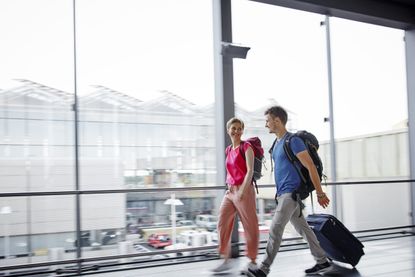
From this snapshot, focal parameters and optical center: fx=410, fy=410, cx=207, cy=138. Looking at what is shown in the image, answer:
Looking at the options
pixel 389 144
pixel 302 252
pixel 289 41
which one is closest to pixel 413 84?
pixel 389 144

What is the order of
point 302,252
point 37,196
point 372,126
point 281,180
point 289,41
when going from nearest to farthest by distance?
point 281,180, point 37,196, point 302,252, point 289,41, point 372,126

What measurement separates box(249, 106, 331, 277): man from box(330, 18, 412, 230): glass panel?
7.93 ft

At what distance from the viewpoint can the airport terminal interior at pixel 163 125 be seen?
3.87m

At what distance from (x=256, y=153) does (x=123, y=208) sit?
155cm

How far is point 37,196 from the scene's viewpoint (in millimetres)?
3783

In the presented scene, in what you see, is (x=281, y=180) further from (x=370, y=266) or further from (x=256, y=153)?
(x=370, y=266)

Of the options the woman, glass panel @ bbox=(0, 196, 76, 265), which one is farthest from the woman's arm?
glass panel @ bbox=(0, 196, 76, 265)

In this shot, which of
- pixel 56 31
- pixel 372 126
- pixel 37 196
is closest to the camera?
pixel 37 196

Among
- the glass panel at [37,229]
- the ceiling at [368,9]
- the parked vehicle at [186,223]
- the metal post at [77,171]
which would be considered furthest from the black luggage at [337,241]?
the ceiling at [368,9]

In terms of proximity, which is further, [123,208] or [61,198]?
[123,208]

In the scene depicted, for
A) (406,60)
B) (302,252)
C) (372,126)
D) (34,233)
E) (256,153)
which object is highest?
(406,60)

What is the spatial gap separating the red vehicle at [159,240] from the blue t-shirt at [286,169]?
1.56 meters

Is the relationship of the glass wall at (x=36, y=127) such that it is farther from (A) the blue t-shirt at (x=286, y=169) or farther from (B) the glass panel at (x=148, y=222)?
(A) the blue t-shirt at (x=286, y=169)

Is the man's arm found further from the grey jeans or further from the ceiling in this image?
the ceiling
